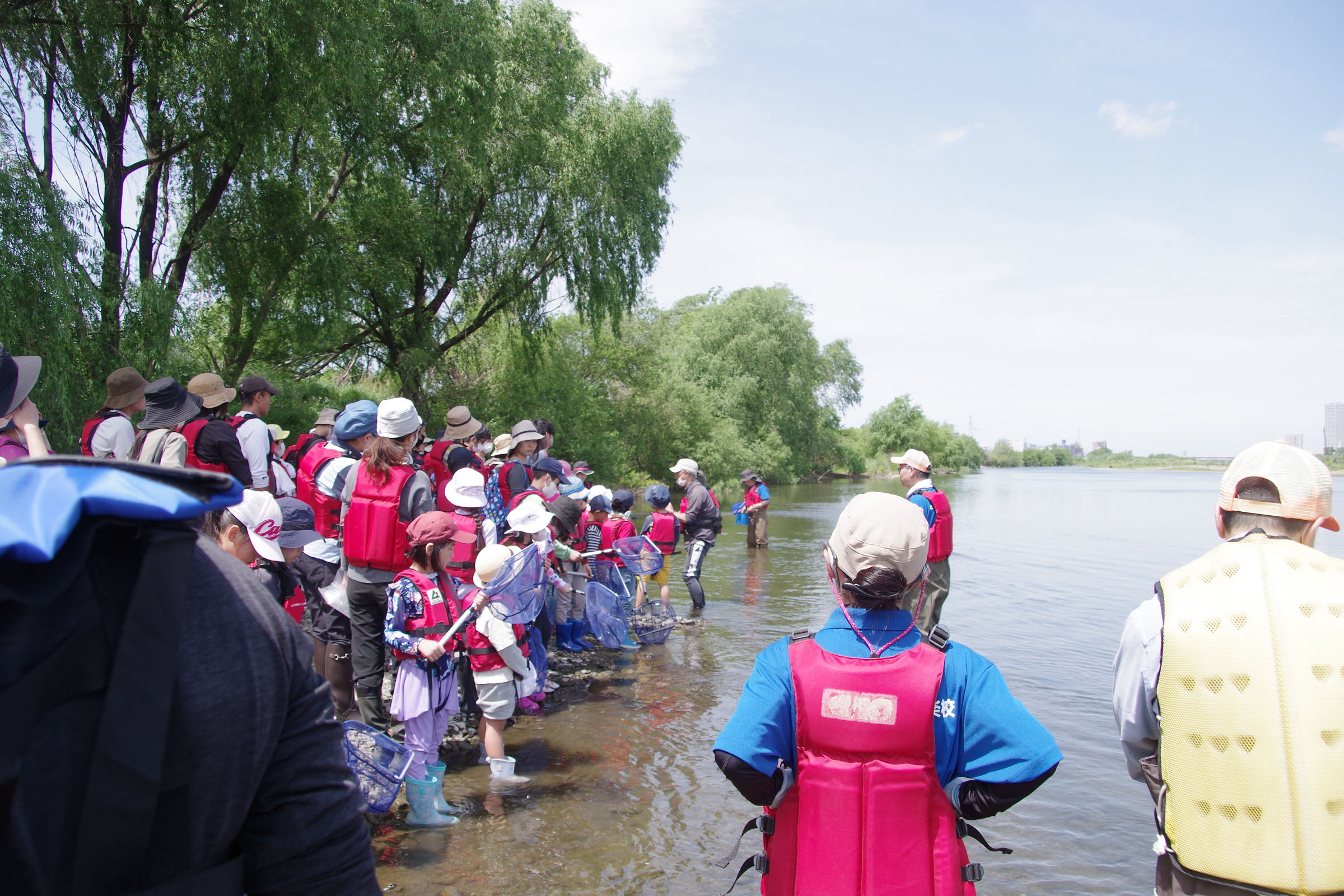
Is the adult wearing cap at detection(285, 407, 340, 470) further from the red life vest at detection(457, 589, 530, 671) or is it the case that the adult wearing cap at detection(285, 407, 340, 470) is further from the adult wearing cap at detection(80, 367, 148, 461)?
the red life vest at detection(457, 589, 530, 671)

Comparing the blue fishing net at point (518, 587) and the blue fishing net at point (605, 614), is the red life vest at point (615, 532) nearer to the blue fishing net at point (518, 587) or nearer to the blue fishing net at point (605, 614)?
the blue fishing net at point (605, 614)

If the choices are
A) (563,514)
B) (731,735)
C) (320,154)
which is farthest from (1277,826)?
(320,154)

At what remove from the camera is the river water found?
184 inches

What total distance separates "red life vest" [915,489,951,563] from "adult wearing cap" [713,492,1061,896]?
18.7 feet

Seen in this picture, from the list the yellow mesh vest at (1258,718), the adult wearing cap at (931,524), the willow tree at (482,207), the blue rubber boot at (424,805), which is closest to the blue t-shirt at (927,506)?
the adult wearing cap at (931,524)

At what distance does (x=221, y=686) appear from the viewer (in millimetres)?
1165

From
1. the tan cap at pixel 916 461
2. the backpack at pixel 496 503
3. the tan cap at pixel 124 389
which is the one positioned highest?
the tan cap at pixel 124 389

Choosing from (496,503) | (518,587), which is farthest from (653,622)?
(518,587)

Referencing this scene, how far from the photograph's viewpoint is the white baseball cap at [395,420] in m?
5.60

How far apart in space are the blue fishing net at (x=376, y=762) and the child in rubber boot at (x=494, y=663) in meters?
0.74

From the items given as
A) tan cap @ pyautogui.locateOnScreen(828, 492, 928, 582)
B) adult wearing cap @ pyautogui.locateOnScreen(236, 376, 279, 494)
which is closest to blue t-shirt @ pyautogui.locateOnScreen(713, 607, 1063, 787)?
tan cap @ pyautogui.locateOnScreen(828, 492, 928, 582)

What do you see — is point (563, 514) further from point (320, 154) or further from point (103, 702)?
point (320, 154)

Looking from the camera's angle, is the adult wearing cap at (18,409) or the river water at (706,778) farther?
the river water at (706,778)

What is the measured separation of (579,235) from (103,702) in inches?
830
